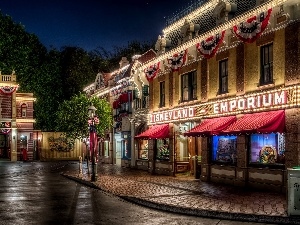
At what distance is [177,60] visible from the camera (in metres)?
25.6

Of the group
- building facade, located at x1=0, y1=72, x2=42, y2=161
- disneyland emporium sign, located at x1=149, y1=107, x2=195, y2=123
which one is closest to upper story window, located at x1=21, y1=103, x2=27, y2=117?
building facade, located at x1=0, y1=72, x2=42, y2=161

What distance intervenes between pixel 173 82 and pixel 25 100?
102ft

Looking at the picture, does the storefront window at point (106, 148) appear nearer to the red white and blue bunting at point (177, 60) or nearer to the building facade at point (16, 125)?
the building facade at point (16, 125)

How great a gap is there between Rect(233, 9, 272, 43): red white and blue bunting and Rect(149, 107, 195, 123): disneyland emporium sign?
6208 millimetres

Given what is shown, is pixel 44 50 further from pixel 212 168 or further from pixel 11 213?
pixel 11 213

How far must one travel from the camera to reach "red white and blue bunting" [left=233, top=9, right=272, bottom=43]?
17966 millimetres

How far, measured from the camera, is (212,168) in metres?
22.8

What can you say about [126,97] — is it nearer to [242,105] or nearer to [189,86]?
[189,86]

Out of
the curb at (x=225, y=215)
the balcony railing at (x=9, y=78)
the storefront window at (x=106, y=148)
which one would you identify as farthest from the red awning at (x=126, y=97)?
the curb at (x=225, y=215)

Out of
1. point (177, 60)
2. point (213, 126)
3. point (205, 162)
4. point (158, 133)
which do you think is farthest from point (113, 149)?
point (213, 126)

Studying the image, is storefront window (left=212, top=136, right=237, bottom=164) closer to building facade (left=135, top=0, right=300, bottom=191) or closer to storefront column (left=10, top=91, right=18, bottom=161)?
building facade (left=135, top=0, right=300, bottom=191)

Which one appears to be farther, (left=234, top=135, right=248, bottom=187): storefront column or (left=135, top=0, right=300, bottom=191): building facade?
(left=234, top=135, right=248, bottom=187): storefront column

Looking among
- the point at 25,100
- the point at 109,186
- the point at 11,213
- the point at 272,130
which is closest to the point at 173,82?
the point at 109,186

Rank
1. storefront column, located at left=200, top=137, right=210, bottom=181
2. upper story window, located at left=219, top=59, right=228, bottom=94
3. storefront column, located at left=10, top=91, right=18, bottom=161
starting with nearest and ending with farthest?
1. upper story window, located at left=219, top=59, right=228, bottom=94
2. storefront column, located at left=200, top=137, right=210, bottom=181
3. storefront column, located at left=10, top=91, right=18, bottom=161
